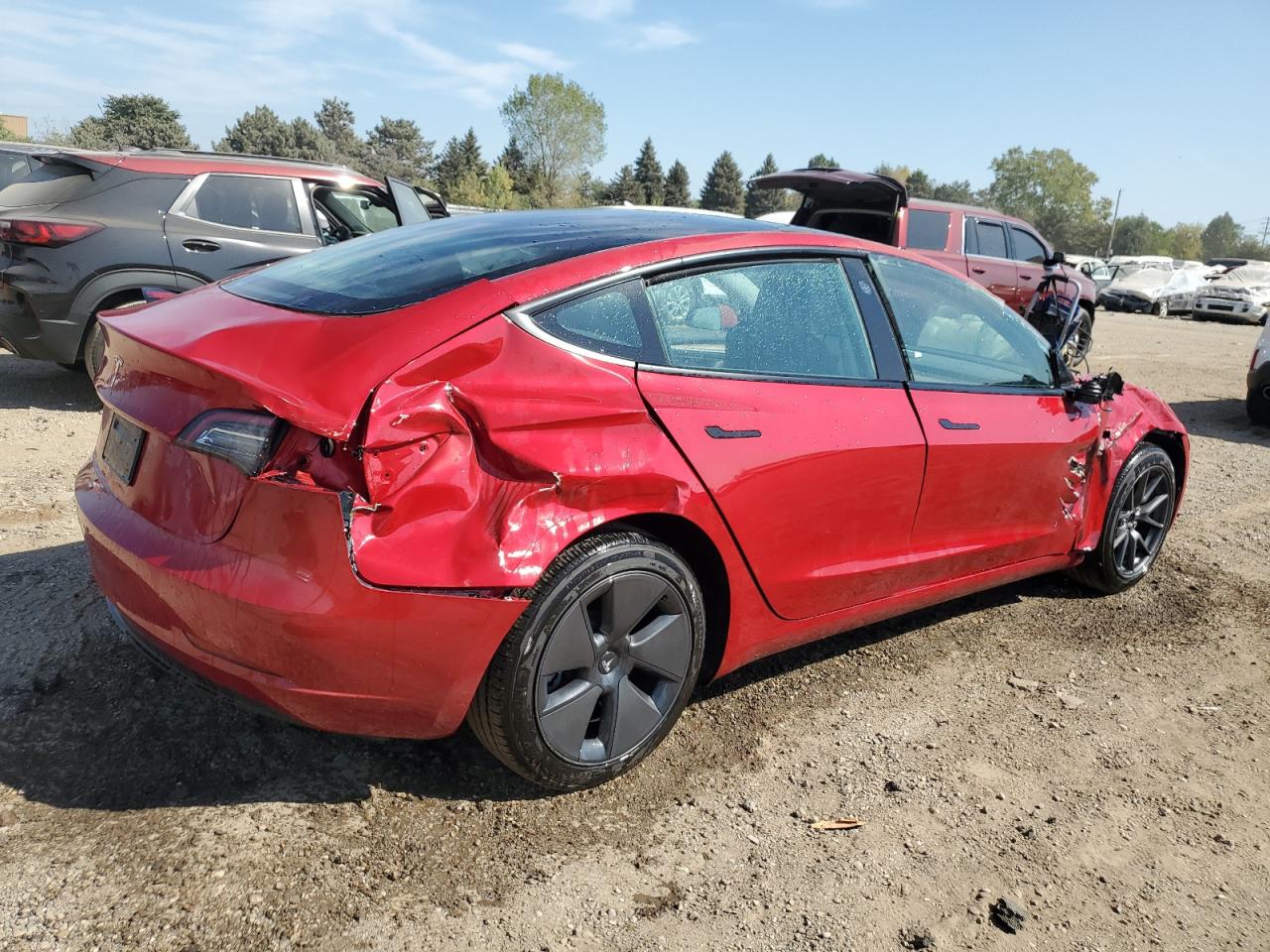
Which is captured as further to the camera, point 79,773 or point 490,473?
point 79,773

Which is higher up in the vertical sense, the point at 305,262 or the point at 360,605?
the point at 305,262

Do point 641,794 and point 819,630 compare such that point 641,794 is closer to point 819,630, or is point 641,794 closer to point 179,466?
point 819,630

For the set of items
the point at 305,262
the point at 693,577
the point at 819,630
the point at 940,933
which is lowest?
the point at 940,933

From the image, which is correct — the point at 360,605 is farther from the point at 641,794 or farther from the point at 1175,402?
the point at 1175,402

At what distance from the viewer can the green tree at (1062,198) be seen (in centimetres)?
9775

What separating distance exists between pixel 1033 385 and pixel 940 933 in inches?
90.2

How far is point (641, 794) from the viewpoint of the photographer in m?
2.69

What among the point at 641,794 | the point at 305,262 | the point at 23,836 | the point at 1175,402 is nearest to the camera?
the point at 23,836

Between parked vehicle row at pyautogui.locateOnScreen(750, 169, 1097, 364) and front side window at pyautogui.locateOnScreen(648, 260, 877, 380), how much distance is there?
6.88 meters

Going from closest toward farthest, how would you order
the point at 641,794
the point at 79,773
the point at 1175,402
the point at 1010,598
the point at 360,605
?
the point at 360,605, the point at 79,773, the point at 641,794, the point at 1010,598, the point at 1175,402

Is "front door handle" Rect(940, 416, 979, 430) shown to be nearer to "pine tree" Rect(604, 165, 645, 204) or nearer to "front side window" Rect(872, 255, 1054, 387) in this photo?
"front side window" Rect(872, 255, 1054, 387)

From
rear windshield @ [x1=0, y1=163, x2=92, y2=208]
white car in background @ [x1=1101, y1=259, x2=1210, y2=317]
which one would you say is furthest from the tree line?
rear windshield @ [x1=0, y1=163, x2=92, y2=208]

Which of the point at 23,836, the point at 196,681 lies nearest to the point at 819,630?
the point at 196,681

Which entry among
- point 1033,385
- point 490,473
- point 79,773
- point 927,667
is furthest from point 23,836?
point 1033,385
